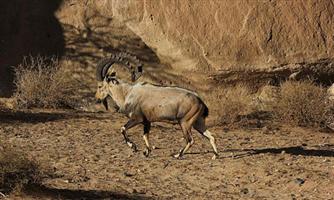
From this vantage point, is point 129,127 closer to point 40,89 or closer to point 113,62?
point 113,62

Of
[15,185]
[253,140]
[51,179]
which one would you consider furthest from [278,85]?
[15,185]

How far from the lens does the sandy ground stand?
951cm

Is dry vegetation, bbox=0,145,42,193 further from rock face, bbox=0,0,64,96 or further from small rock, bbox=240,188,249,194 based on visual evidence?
rock face, bbox=0,0,64,96

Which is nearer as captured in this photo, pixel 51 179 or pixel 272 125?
pixel 51 179

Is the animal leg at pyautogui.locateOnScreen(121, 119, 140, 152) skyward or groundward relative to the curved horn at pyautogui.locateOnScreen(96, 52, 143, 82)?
groundward

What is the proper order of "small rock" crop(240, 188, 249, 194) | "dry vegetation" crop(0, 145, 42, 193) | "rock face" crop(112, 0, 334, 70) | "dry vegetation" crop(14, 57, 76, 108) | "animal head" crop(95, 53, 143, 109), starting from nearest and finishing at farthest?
"dry vegetation" crop(0, 145, 42, 193) → "small rock" crop(240, 188, 249, 194) → "animal head" crop(95, 53, 143, 109) → "dry vegetation" crop(14, 57, 76, 108) → "rock face" crop(112, 0, 334, 70)

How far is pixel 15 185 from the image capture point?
860 centimetres

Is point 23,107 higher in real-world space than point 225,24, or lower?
lower

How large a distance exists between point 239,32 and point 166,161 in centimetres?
497

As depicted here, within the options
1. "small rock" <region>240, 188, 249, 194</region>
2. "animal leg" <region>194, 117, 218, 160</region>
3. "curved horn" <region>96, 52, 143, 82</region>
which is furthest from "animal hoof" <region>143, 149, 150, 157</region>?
"small rock" <region>240, 188, 249, 194</region>

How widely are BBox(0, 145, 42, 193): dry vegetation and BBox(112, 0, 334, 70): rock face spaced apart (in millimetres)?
6762

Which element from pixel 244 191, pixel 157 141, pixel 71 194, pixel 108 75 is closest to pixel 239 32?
pixel 157 141

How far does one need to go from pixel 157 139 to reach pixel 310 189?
360 centimetres

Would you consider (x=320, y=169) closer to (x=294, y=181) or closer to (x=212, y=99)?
(x=294, y=181)
